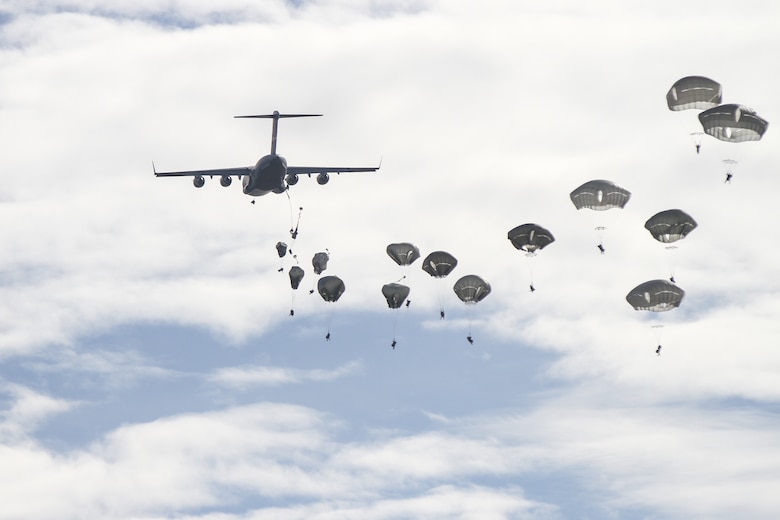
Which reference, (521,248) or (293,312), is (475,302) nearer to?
(521,248)

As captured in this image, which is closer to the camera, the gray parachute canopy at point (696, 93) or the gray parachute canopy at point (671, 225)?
the gray parachute canopy at point (696, 93)

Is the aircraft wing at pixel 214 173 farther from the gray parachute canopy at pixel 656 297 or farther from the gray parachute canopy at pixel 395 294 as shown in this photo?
the gray parachute canopy at pixel 656 297

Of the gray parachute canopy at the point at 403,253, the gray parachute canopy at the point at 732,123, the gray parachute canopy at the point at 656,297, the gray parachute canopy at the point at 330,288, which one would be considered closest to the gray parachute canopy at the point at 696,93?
the gray parachute canopy at the point at 732,123

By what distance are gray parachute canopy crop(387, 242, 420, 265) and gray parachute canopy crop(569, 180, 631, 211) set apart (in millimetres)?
14016

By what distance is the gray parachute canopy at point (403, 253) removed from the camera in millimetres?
100500

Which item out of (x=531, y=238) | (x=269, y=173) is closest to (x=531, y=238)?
(x=531, y=238)

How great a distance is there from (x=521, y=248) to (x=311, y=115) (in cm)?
3004

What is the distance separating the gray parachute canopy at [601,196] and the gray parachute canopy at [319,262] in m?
23.5

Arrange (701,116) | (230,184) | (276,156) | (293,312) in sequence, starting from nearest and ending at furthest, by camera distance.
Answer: (701,116)
(293,312)
(276,156)
(230,184)

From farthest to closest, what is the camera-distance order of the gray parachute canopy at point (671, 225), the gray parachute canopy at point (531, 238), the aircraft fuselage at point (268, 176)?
the aircraft fuselage at point (268, 176) → the gray parachute canopy at point (531, 238) → the gray parachute canopy at point (671, 225)

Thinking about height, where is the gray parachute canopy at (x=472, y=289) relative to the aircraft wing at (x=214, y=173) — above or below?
below

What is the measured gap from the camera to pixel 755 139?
9262 centimetres

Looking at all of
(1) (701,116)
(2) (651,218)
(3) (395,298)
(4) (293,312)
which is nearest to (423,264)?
(3) (395,298)

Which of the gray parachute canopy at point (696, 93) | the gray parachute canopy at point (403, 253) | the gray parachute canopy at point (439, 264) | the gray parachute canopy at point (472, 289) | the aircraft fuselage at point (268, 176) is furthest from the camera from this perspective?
the aircraft fuselage at point (268, 176)
